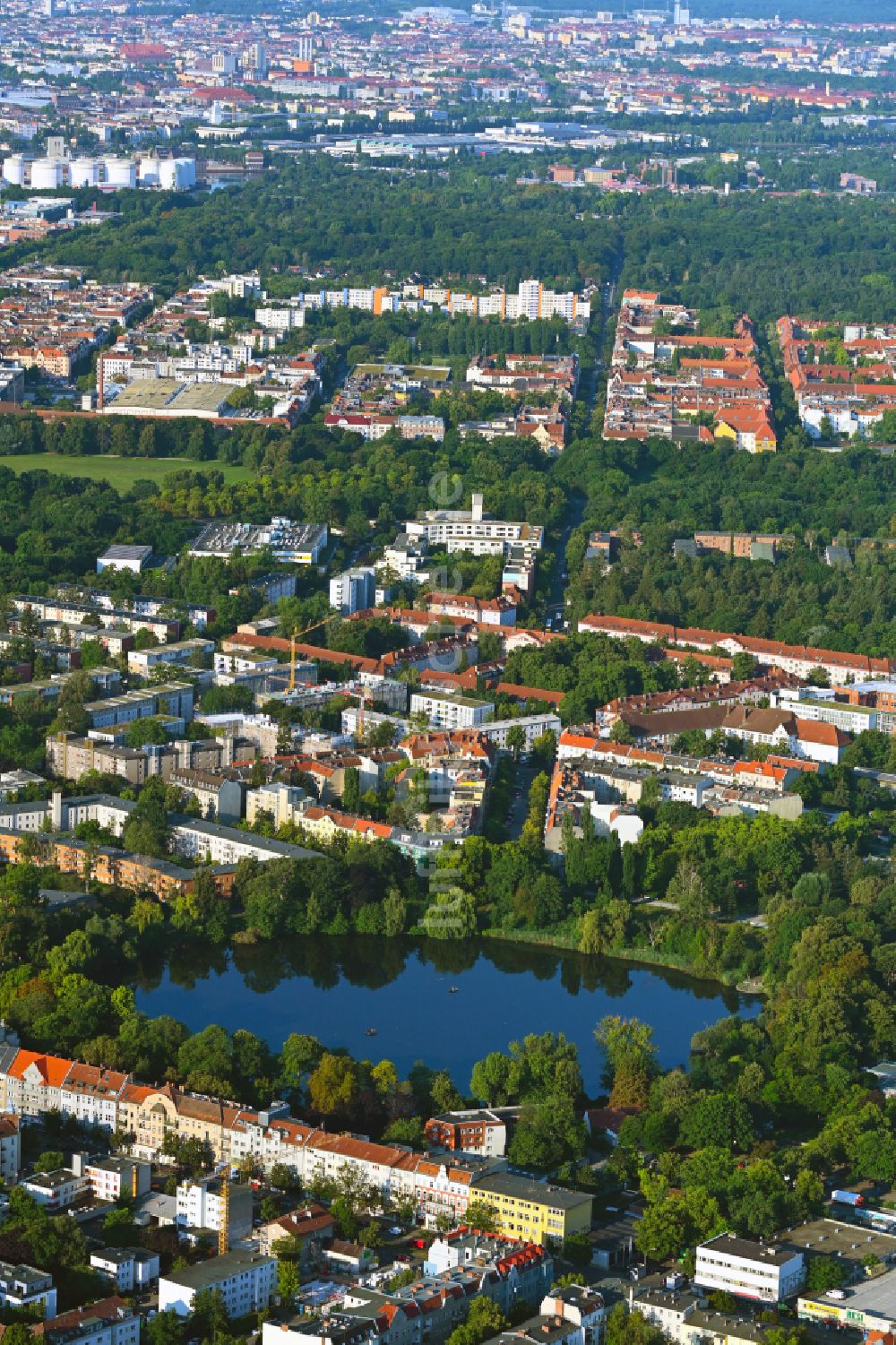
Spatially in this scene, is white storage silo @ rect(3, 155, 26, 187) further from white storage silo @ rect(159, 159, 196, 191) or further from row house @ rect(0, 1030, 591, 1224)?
row house @ rect(0, 1030, 591, 1224)

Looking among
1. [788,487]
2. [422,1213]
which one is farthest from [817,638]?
[422,1213]

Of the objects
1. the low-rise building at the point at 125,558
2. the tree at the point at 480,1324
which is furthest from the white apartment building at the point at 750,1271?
the low-rise building at the point at 125,558

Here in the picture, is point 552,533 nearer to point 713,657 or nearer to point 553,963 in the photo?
point 713,657

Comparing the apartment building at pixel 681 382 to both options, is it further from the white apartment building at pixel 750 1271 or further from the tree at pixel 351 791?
the white apartment building at pixel 750 1271

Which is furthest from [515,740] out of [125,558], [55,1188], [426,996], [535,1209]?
[55,1188]

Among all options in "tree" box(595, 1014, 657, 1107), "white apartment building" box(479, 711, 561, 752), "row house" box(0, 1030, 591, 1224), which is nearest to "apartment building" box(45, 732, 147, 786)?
"white apartment building" box(479, 711, 561, 752)

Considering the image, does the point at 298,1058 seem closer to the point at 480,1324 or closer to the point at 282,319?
the point at 480,1324
